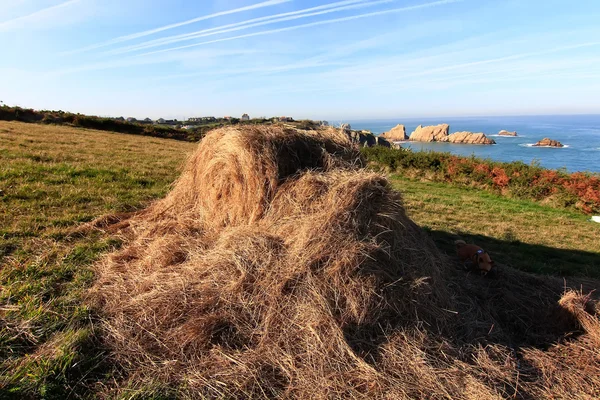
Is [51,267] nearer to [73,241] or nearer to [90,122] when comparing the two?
[73,241]

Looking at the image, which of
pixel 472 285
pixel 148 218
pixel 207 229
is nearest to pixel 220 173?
pixel 207 229

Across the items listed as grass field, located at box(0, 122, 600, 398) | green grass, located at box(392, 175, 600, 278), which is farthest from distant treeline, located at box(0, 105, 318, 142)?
green grass, located at box(392, 175, 600, 278)

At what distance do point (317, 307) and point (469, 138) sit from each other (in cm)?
7083

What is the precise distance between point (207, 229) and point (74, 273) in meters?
1.47

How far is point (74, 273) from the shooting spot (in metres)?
3.47

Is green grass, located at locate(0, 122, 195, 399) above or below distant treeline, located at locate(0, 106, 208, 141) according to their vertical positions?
below

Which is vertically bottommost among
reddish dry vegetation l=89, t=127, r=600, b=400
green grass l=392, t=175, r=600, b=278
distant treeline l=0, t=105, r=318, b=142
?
green grass l=392, t=175, r=600, b=278

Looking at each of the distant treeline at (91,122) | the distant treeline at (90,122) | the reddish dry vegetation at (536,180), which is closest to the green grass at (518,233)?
the reddish dry vegetation at (536,180)

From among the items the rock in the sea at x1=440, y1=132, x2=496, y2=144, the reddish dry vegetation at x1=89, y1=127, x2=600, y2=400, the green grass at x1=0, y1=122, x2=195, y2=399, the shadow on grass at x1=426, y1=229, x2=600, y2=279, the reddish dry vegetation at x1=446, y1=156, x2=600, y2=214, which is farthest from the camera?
the rock in the sea at x1=440, y1=132, x2=496, y2=144

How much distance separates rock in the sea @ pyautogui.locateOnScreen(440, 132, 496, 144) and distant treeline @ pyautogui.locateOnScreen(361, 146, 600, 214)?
48.5m

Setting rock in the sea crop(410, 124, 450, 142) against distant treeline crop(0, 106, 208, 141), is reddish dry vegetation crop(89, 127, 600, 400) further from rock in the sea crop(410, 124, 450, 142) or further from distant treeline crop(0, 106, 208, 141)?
rock in the sea crop(410, 124, 450, 142)

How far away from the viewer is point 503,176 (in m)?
15.4

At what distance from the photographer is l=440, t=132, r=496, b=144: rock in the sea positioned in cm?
5990

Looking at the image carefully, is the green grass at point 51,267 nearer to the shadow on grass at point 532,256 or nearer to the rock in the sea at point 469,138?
the shadow on grass at point 532,256
